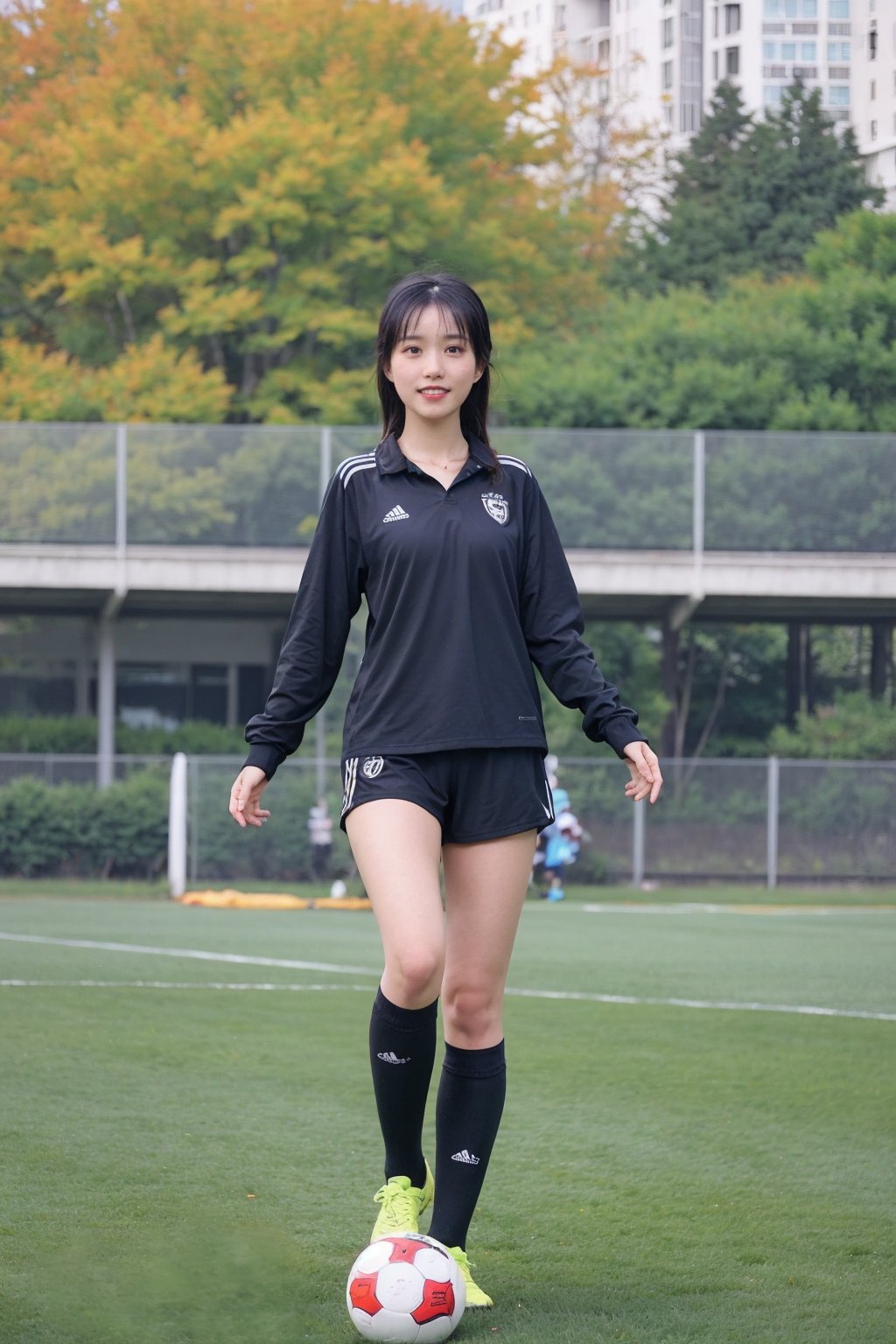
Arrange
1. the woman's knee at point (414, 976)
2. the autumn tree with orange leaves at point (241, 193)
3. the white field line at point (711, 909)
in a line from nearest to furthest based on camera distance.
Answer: the woman's knee at point (414, 976) < the white field line at point (711, 909) < the autumn tree with orange leaves at point (241, 193)

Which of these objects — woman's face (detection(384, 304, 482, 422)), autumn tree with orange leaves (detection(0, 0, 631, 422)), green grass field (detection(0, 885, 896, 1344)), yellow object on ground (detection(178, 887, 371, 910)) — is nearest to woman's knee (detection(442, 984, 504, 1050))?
green grass field (detection(0, 885, 896, 1344))

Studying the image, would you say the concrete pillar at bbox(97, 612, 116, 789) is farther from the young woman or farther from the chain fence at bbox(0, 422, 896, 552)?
the young woman

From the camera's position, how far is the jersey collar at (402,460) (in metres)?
3.88

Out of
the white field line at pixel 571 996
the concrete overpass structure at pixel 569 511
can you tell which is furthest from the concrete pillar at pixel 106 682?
the white field line at pixel 571 996

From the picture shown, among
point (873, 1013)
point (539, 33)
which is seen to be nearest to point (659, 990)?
point (873, 1013)

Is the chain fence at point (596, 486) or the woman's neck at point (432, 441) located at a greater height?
the chain fence at point (596, 486)

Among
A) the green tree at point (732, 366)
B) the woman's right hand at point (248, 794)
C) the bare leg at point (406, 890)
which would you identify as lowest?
the bare leg at point (406, 890)

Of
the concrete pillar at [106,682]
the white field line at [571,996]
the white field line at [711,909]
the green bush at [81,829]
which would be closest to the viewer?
the white field line at [571,996]

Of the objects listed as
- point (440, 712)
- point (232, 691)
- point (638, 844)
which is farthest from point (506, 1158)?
point (232, 691)

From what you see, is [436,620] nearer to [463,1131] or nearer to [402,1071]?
[402,1071]

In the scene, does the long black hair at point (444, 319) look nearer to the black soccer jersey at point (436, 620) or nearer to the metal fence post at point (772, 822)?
the black soccer jersey at point (436, 620)

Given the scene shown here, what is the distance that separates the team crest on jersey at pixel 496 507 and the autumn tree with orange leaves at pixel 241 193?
2537 cm

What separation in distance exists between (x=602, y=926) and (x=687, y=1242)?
11158 millimetres

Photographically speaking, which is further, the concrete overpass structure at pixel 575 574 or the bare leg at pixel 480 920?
the concrete overpass structure at pixel 575 574
